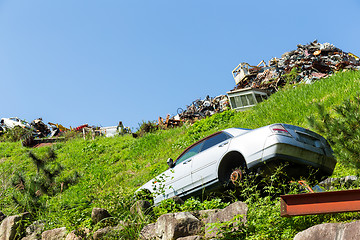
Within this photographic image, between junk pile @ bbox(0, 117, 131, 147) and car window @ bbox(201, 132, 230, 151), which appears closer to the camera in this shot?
car window @ bbox(201, 132, 230, 151)

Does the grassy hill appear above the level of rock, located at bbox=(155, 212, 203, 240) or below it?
above

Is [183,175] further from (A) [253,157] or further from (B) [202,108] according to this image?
(B) [202,108]

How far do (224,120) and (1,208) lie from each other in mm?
14263

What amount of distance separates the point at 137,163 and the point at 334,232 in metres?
15.0

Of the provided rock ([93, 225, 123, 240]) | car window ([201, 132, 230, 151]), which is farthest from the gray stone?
car window ([201, 132, 230, 151])

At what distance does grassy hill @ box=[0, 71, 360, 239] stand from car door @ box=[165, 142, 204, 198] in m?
0.88

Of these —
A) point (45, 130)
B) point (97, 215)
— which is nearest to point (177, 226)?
point (97, 215)

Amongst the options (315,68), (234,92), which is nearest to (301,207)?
(234,92)

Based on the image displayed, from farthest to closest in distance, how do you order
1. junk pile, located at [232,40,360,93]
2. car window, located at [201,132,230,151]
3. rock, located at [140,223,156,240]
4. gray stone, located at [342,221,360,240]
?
junk pile, located at [232,40,360,93], car window, located at [201,132,230,151], rock, located at [140,223,156,240], gray stone, located at [342,221,360,240]

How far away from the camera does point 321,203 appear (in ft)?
14.3

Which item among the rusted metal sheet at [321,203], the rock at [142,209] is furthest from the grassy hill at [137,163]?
the rusted metal sheet at [321,203]

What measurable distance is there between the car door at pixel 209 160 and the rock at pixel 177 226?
2100 mm

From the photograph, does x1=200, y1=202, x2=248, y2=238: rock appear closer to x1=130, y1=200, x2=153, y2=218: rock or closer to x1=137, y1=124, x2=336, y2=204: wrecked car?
x1=130, y1=200, x2=153, y2=218: rock

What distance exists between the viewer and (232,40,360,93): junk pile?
2534cm
